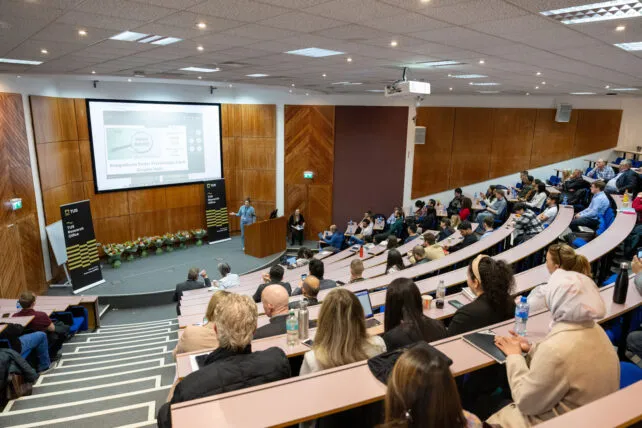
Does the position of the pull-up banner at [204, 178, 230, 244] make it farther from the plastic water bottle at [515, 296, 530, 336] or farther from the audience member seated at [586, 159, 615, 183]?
the plastic water bottle at [515, 296, 530, 336]

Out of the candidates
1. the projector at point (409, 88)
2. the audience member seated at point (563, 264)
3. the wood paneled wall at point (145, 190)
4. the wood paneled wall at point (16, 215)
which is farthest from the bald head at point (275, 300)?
the wood paneled wall at point (145, 190)

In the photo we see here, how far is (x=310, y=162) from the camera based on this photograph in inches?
503

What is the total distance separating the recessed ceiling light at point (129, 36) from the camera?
425 centimetres

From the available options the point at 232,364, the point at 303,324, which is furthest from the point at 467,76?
the point at 232,364

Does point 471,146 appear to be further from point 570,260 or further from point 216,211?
point 570,260

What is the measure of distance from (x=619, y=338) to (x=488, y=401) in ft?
5.98

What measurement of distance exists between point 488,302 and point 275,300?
4.93 ft

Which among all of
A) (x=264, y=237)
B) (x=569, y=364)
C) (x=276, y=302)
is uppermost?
(x=569, y=364)

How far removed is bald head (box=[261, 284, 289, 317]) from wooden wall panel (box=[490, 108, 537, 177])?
37.0 ft

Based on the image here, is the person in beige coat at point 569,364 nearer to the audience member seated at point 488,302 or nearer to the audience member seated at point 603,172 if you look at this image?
the audience member seated at point 488,302

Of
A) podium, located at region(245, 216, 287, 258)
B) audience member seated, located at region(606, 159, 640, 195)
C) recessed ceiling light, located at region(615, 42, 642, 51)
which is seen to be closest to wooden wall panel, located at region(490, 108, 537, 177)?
audience member seated, located at region(606, 159, 640, 195)

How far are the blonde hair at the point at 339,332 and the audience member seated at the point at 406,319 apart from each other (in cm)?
29

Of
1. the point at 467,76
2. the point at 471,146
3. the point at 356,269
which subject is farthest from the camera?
the point at 471,146

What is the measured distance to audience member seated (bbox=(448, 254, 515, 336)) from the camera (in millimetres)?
2717
